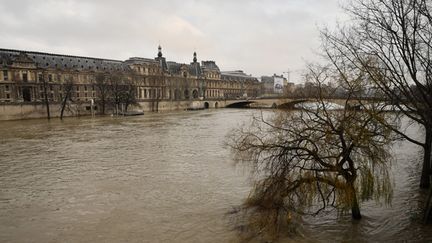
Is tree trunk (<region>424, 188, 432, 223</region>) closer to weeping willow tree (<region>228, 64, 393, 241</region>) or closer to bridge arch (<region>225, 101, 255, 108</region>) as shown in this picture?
weeping willow tree (<region>228, 64, 393, 241</region>)

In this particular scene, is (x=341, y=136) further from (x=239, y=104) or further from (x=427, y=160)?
(x=239, y=104)

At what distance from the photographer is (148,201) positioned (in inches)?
583

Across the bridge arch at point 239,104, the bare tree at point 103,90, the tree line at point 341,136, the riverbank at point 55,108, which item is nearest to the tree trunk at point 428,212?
the tree line at point 341,136

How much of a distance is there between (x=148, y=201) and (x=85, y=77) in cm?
7712

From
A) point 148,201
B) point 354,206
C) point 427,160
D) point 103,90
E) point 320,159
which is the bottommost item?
point 148,201

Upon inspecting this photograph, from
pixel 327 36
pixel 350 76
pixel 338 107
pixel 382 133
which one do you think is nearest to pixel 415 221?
pixel 382 133

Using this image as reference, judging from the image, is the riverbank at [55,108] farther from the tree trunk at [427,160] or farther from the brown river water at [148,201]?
the tree trunk at [427,160]

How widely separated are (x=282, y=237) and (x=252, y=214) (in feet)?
5.29

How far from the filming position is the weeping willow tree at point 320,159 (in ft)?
35.8

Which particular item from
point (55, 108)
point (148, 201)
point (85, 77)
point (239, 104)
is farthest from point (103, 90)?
point (148, 201)

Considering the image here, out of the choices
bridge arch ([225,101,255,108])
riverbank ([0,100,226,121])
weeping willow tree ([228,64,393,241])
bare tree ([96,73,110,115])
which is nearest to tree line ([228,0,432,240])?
weeping willow tree ([228,64,393,241])

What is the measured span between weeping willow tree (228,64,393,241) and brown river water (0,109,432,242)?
37.4 inches

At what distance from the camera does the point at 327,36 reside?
12.5m

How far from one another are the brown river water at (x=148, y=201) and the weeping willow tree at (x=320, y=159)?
95 cm
